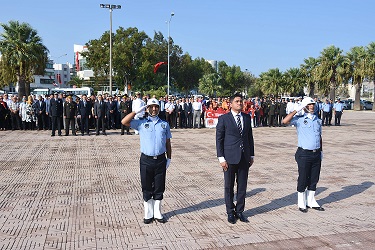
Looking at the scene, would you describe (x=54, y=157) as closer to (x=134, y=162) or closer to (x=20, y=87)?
(x=134, y=162)

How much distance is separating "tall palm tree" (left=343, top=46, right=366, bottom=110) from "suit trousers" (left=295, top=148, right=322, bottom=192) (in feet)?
136

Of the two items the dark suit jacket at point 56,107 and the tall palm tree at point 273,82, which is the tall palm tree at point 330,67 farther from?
the dark suit jacket at point 56,107

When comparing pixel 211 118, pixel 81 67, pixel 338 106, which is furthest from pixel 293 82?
pixel 81 67

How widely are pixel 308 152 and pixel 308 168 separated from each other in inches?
10.7

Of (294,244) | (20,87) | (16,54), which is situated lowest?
(294,244)

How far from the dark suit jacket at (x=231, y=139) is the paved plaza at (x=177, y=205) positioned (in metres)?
1.01

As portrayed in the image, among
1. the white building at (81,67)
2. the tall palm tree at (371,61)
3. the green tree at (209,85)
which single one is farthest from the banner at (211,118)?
the green tree at (209,85)

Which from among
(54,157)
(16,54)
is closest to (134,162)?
(54,157)

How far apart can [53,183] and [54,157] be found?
3.39 meters

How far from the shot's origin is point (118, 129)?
20.1 meters

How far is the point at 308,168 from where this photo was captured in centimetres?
623

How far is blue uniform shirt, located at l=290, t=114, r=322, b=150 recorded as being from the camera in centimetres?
617

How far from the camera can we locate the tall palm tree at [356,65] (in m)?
43.5

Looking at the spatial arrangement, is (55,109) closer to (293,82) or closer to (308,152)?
(308,152)
